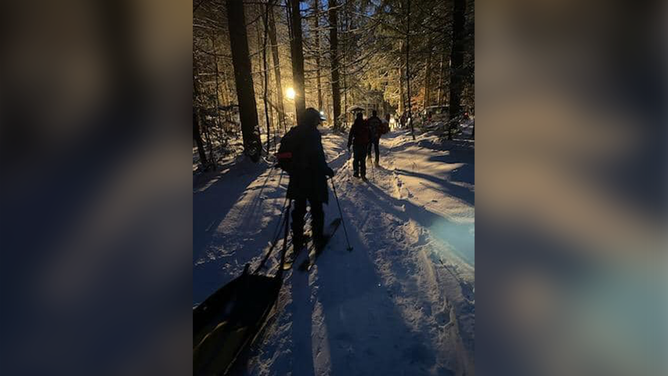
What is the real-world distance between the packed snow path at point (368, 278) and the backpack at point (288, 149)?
142 centimetres

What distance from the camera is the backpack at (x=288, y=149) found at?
4.62 metres

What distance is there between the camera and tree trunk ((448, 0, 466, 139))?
10102 millimetres

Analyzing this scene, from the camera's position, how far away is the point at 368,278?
12.7 ft

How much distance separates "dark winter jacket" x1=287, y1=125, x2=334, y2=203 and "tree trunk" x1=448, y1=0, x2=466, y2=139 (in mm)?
7061

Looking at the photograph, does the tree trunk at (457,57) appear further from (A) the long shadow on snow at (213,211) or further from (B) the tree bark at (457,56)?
(A) the long shadow on snow at (213,211)

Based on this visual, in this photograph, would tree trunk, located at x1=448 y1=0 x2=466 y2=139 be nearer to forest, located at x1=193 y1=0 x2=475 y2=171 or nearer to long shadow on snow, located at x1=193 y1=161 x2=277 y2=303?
forest, located at x1=193 y1=0 x2=475 y2=171

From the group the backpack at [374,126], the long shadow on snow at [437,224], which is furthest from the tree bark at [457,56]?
the long shadow on snow at [437,224]

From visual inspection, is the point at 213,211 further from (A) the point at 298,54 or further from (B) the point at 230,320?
(A) the point at 298,54
